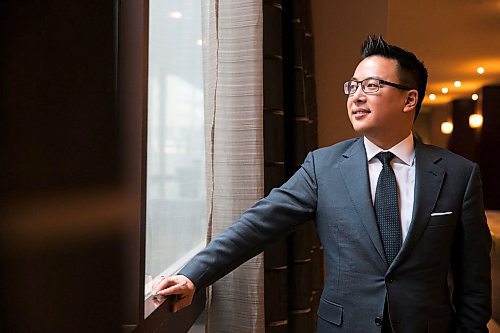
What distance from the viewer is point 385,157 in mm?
1415

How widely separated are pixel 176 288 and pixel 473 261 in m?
0.75

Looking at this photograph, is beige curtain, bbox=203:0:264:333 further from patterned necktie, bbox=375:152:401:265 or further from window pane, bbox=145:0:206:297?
patterned necktie, bbox=375:152:401:265

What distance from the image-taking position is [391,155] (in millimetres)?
1422

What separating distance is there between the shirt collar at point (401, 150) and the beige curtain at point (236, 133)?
0.92 feet

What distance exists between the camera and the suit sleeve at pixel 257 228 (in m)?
1.29

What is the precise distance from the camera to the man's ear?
144 cm

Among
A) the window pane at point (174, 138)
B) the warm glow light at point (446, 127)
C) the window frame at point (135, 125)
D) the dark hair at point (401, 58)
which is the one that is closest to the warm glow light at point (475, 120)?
the warm glow light at point (446, 127)

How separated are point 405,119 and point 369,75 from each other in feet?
0.49

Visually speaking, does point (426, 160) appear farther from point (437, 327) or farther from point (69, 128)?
point (69, 128)

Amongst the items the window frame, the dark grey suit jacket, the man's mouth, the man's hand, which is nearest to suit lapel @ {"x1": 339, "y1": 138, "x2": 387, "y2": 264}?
the dark grey suit jacket

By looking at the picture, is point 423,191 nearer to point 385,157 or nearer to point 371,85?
point 385,157

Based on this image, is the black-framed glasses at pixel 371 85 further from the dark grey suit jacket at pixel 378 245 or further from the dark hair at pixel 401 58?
the dark grey suit jacket at pixel 378 245

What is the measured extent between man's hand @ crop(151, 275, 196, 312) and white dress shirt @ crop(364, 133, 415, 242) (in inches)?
19.8

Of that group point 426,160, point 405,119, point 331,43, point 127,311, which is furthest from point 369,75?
point 331,43
